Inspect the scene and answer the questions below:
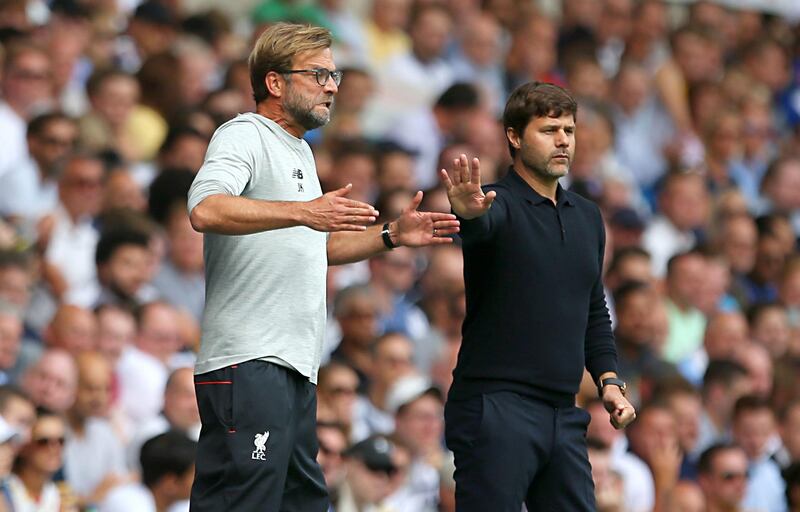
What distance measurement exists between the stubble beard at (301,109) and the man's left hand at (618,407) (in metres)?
1.39

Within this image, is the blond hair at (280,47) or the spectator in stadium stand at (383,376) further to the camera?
the spectator in stadium stand at (383,376)

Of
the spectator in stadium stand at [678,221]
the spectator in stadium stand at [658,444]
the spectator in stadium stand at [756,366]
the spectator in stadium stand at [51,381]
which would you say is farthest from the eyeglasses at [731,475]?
the spectator in stadium stand at [51,381]

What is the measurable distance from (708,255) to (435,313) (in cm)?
237

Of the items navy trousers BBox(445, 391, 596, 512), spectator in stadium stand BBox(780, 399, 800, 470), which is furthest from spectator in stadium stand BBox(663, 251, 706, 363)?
navy trousers BBox(445, 391, 596, 512)

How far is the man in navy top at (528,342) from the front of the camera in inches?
217

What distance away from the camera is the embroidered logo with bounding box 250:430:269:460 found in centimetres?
515

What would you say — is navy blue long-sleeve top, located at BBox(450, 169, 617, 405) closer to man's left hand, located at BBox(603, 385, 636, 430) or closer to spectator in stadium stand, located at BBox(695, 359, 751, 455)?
man's left hand, located at BBox(603, 385, 636, 430)

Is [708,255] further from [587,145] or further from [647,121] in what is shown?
[647,121]

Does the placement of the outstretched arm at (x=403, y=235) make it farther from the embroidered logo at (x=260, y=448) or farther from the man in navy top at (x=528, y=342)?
→ the embroidered logo at (x=260, y=448)

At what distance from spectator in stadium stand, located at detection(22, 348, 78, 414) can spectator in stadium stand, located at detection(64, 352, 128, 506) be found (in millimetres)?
154

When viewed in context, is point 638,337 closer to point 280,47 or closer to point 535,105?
point 535,105

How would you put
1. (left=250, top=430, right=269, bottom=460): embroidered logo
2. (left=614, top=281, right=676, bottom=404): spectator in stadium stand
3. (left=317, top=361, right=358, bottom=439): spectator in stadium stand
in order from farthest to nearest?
(left=614, top=281, right=676, bottom=404): spectator in stadium stand < (left=317, top=361, right=358, bottom=439): spectator in stadium stand < (left=250, top=430, right=269, bottom=460): embroidered logo

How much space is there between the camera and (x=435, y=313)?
9.91 metres

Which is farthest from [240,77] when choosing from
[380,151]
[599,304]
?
[599,304]
